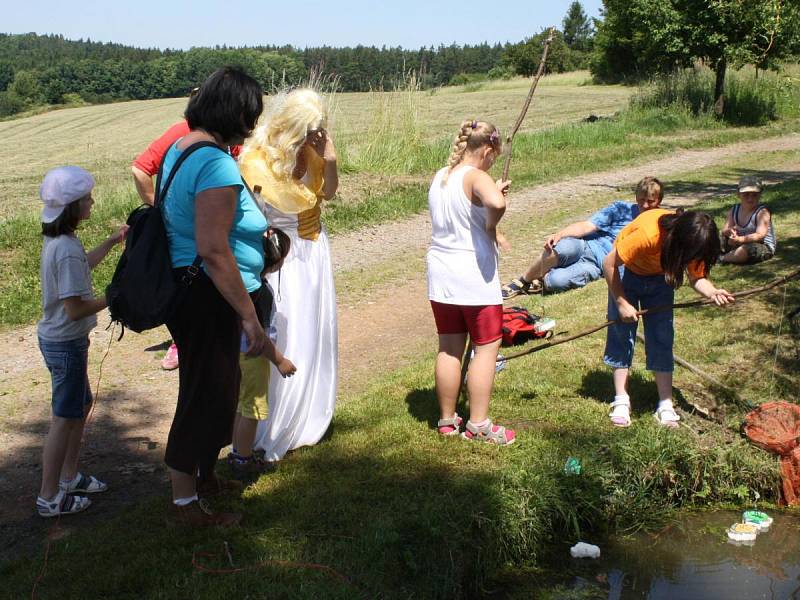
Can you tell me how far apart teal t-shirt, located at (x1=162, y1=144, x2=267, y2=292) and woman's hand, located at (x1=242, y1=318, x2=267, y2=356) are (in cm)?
17

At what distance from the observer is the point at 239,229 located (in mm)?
3475

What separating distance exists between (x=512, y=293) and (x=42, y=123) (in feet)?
118

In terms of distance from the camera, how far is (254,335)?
3477 mm

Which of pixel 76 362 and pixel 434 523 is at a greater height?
pixel 76 362

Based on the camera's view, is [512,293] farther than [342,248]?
No

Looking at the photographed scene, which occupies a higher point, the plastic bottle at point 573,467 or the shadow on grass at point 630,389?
the plastic bottle at point 573,467

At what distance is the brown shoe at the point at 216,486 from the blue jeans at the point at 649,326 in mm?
2363

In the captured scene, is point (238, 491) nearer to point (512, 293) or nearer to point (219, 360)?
point (219, 360)

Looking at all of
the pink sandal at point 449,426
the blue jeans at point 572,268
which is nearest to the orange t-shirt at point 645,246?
the pink sandal at point 449,426

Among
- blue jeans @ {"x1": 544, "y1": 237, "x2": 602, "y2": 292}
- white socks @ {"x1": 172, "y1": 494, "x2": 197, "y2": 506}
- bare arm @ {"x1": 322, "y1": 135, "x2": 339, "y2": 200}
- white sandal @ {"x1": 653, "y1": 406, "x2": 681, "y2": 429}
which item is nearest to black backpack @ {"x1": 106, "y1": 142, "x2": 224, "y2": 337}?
white socks @ {"x1": 172, "y1": 494, "x2": 197, "y2": 506}

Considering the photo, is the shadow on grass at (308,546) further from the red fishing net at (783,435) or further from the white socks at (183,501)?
the red fishing net at (783,435)

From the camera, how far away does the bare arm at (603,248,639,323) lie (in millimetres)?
4816

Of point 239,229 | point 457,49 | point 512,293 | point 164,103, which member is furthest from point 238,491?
point 457,49

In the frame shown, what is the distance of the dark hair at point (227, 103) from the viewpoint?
3373mm
